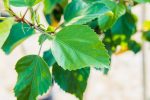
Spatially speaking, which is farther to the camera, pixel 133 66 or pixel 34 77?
pixel 133 66

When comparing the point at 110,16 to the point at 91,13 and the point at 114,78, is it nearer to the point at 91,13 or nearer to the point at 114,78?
the point at 91,13

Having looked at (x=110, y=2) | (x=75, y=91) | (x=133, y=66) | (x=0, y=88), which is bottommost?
(x=133, y=66)

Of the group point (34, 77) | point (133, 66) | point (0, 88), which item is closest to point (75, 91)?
point (34, 77)

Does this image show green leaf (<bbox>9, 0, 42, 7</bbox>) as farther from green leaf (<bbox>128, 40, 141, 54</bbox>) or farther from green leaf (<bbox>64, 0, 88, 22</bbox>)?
green leaf (<bbox>128, 40, 141, 54</bbox>)

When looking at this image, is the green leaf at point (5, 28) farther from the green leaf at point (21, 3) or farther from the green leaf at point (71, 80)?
the green leaf at point (71, 80)

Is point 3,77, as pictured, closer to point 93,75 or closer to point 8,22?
point 93,75

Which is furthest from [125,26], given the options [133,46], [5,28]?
[5,28]

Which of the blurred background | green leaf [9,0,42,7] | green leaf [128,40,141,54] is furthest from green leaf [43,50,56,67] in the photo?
the blurred background
